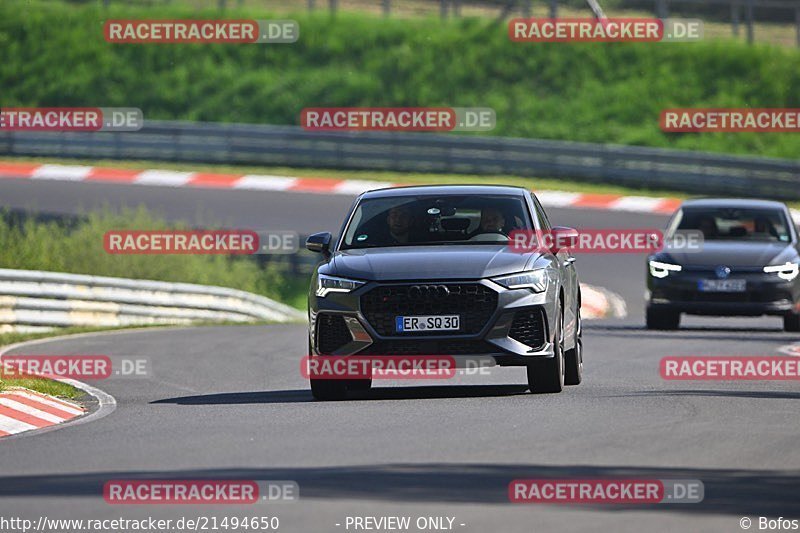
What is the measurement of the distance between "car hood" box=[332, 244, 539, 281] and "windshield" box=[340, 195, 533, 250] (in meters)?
0.29

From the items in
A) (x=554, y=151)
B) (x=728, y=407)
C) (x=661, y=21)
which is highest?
(x=661, y=21)

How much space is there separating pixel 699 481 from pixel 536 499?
104 centimetres

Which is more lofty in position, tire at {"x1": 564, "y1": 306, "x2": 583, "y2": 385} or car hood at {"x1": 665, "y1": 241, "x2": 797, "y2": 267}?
car hood at {"x1": 665, "y1": 241, "x2": 797, "y2": 267}

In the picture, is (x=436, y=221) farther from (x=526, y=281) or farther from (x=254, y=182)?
(x=254, y=182)

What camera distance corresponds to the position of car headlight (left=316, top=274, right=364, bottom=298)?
42.4 feet

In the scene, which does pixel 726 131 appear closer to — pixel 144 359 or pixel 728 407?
pixel 144 359

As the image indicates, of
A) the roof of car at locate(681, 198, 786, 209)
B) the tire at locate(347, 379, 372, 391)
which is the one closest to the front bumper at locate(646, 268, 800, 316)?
the roof of car at locate(681, 198, 786, 209)

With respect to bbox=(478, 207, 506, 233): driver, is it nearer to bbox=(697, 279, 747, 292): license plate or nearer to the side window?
the side window

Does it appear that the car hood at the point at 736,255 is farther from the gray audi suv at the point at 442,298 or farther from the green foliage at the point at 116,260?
the green foliage at the point at 116,260

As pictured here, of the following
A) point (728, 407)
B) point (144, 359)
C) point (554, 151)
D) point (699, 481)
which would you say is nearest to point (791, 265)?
point (144, 359)

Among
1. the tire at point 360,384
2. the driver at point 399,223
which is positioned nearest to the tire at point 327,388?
the tire at point 360,384

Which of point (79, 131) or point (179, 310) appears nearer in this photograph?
point (179, 310)

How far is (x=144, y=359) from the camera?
731 inches

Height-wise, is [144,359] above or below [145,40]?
below
